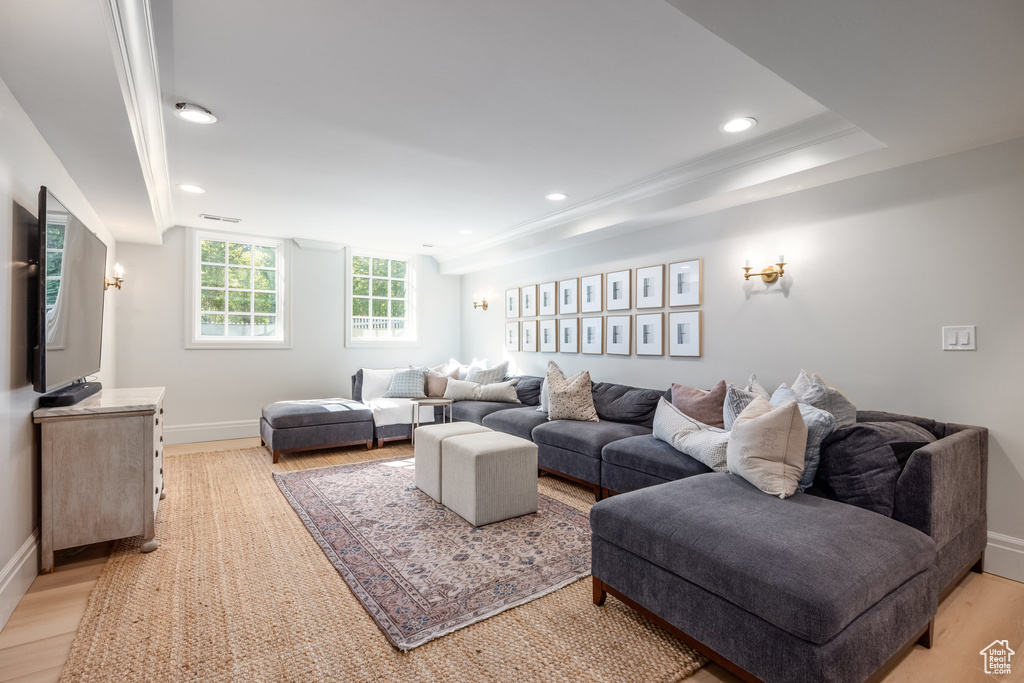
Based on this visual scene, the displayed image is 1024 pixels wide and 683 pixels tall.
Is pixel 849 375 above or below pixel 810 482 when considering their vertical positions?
above

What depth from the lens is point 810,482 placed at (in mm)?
2186

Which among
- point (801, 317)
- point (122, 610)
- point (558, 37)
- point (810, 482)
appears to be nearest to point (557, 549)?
point (810, 482)

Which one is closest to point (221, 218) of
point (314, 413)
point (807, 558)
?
point (314, 413)

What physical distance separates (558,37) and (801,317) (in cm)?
245

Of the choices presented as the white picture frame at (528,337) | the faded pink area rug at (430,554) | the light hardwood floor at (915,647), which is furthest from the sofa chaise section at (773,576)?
the white picture frame at (528,337)

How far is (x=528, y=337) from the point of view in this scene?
5852mm

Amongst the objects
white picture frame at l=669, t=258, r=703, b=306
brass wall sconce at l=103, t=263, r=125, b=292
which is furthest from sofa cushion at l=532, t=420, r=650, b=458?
brass wall sconce at l=103, t=263, r=125, b=292

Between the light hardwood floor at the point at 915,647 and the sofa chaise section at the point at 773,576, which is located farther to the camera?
the light hardwood floor at the point at 915,647

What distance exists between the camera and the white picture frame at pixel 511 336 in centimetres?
606

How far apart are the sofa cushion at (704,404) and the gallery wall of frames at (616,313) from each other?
502 mm

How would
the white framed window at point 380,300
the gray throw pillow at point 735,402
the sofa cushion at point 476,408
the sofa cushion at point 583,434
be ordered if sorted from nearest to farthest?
the gray throw pillow at point 735,402 → the sofa cushion at point 583,434 → the sofa cushion at point 476,408 → the white framed window at point 380,300

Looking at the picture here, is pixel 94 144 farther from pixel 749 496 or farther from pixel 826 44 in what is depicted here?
pixel 749 496

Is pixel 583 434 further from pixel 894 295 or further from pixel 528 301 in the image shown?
pixel 528 301
